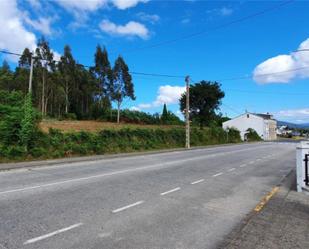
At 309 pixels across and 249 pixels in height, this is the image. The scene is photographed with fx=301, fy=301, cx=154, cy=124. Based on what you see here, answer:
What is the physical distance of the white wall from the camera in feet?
279

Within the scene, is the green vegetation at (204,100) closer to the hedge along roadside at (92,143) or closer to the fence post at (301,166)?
the hedge along roadside at (92,143)

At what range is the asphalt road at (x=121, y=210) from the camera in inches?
194

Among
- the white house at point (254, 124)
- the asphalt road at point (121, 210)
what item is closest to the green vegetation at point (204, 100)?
the white house at point (254, 124)

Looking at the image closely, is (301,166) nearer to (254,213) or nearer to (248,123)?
(254,213)

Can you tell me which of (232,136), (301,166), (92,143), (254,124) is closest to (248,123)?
(254,124)

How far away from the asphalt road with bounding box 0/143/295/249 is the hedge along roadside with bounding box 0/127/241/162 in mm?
6970

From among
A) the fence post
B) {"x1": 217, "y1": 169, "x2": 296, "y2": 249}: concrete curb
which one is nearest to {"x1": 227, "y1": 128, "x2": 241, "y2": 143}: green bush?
{"x1": 217, "y1": 169, "x2": 296, "y2": 249}: concrete curb

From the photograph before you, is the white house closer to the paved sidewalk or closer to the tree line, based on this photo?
the tree line

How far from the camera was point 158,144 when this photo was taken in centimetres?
3141

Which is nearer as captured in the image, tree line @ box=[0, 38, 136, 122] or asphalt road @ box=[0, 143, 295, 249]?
asphalt road @ box=[0, 143, 295, 249]

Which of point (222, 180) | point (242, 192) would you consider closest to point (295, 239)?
point (242, 192)

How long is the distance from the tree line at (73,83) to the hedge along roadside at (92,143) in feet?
118

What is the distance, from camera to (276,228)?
568cm

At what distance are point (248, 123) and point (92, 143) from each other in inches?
2881
